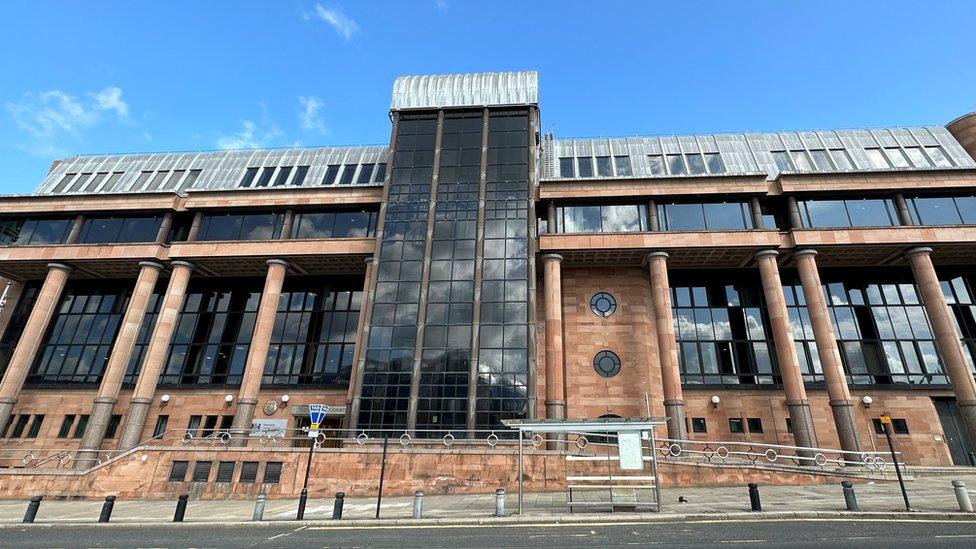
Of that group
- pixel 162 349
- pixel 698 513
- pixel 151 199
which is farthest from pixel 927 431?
pixel 151 199

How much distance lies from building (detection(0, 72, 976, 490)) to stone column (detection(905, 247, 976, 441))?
12cm

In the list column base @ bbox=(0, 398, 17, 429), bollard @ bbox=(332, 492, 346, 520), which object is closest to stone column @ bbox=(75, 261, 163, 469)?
column base @ bbox=(0, 398, 17, 429)

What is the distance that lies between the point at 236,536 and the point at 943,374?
137 feet

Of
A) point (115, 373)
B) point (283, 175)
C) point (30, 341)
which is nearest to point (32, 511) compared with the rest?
point (115, 373)

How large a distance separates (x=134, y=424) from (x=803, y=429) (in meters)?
40.6

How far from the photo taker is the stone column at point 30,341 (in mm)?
31781

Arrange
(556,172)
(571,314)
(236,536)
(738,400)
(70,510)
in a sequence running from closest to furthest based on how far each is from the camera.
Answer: (236,536) < (70,510) < (738,400) < (571,314) < (556,172)

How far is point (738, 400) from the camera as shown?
31750mm

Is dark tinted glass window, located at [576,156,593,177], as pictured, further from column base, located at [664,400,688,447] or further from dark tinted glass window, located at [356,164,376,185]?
column base, located at [664,400,688,447]

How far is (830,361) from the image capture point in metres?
28.2

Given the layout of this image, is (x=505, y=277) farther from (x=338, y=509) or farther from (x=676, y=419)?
(x=338, y=509)

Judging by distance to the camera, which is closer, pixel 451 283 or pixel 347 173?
pixel 451 283

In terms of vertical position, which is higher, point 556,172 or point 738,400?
point 556,172

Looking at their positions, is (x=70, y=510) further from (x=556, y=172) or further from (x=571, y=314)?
(x=556, y=172)
